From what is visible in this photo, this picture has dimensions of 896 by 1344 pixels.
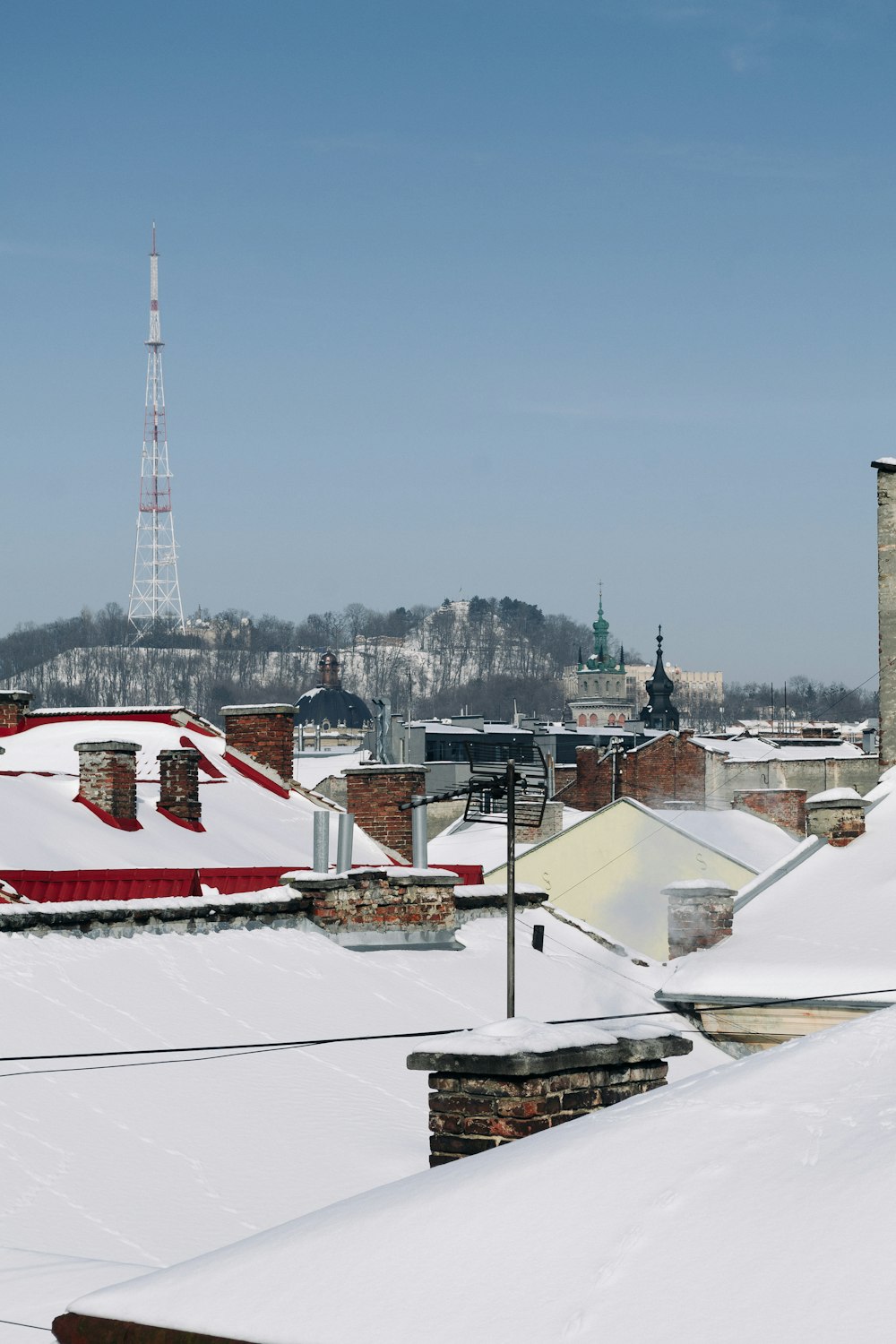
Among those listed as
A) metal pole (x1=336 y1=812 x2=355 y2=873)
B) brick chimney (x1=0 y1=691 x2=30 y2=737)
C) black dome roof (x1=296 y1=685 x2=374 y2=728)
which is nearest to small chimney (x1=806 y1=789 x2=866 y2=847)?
metal pole (x1=336 y1=812 x2=355 y2=873)

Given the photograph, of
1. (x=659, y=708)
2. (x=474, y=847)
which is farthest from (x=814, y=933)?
(x=659, y=708)

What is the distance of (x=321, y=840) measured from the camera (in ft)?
63.3

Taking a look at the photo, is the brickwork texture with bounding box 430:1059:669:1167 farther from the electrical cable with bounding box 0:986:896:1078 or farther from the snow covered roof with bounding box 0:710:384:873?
the snow covered roof with bounding box 0:710:384:873

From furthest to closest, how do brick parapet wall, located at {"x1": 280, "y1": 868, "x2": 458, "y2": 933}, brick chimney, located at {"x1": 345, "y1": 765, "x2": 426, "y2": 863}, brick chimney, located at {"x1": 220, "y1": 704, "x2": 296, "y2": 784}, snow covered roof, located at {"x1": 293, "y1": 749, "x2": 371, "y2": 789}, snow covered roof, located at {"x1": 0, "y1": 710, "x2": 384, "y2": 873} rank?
snow covered roof, located at {"x1": 293, "y1": 749, "x2": 371, "y2": 789} < brick chimney, located at {"x1": 220, "y1": 704, "x2": 296, "y2": 784} < brick chimney, located at {"x1": 345, "y1": 765, "x2": 426, "y2": 863} < snow covered roof, located at {"x1": 0, "y1": 710, "x2": 384, "y2": 873} < brick parapet wall, located at {"x1": 280, "y1": 868, "x2": 458, "y2": 933}

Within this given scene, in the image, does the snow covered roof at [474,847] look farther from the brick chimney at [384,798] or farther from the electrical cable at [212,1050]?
the electrical cable at [212,1050]

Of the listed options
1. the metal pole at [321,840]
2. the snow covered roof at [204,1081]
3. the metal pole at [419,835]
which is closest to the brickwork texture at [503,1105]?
the snow covered roof at [204,1081]

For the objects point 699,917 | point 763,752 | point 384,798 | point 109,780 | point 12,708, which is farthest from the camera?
point 763,752

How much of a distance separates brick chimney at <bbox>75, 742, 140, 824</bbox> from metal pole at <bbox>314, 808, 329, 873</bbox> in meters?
5.90

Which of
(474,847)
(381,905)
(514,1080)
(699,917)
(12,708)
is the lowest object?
(474,847)

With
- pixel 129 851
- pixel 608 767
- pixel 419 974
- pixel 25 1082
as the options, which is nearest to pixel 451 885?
pixel 419 974

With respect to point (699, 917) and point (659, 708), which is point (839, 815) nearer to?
point (699, 917)

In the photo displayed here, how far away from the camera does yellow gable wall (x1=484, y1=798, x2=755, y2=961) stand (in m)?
35.8

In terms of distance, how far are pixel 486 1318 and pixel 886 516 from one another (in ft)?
106

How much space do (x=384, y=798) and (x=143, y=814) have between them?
5.77 metres
